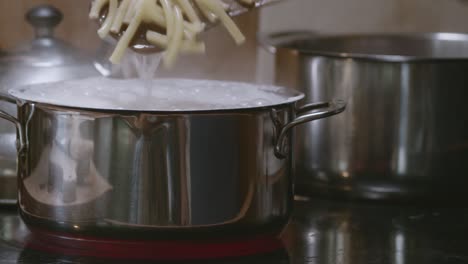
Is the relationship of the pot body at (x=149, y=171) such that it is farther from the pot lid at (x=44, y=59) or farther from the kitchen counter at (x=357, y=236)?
the pot lid at (x=44, y=59)

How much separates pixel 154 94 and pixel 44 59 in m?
0.24

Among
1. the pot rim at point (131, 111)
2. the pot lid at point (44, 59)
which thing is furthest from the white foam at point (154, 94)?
the pot lid at point (44, 59)

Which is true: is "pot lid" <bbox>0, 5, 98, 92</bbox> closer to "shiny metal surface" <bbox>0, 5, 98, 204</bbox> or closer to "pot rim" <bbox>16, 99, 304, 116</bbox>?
"shiny metal surface" <bbox>0, 5, 98, 204</bbox>

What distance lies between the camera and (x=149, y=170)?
1.00 metres

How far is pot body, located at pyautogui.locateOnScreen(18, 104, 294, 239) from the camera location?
3.26ft

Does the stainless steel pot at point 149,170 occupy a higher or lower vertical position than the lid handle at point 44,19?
lower

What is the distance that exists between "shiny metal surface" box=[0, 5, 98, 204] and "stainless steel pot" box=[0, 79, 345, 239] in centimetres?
18

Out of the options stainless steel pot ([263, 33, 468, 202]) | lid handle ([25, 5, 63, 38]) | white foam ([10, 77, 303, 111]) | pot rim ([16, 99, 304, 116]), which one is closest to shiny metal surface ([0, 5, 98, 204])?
lid handle ([25, 5, 63, 38])

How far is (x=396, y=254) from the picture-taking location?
111 centimetres

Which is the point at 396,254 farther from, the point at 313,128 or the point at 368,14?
the point at 368,14

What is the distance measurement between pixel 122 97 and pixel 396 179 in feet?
1.52

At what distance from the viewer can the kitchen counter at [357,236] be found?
42.5 inches

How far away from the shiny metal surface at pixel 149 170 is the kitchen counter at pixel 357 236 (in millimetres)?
63

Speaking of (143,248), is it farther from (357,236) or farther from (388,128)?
(388,128)
